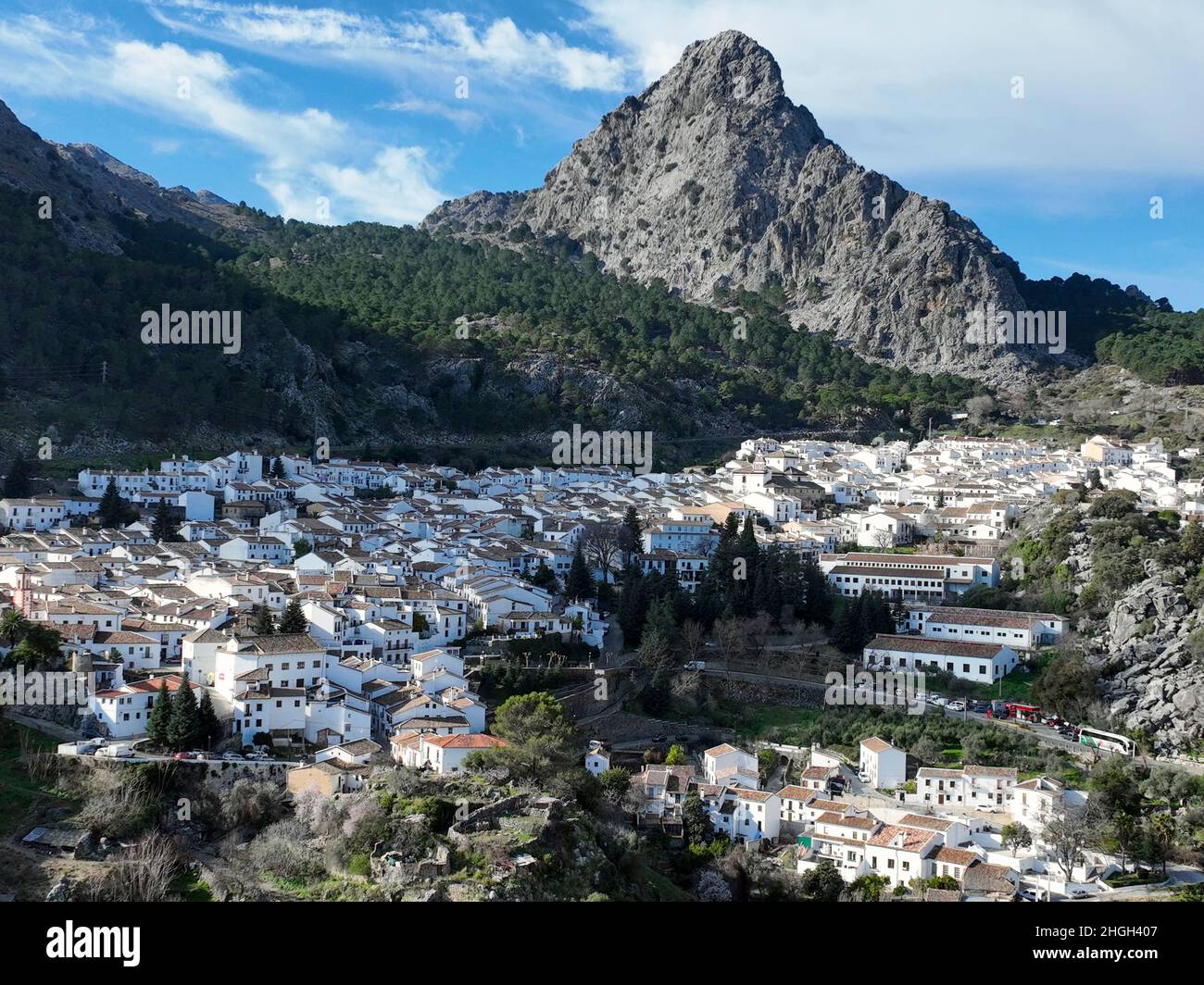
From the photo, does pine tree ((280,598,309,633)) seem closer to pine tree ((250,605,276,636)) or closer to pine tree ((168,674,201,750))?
pine tree ((250,605,276,636))

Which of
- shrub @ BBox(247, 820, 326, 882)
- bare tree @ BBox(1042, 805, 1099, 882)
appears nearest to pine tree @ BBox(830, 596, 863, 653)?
bare tree @ BBox(1042, 805, 1099, 882)

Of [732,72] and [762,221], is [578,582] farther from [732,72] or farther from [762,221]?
[732,72]

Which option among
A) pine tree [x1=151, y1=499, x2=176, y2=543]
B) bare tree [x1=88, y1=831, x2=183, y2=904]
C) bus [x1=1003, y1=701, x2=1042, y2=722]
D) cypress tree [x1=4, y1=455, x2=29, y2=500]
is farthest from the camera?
cypress tree [x1=4, y1=455, x2=29, y2=500]

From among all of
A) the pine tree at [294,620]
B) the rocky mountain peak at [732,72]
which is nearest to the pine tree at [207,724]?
the pine tree at [294,620]

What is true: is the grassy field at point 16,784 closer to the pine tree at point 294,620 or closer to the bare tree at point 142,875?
the bare tree at point 142,875
